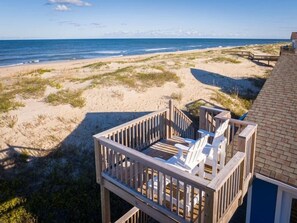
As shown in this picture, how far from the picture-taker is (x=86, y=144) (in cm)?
1176

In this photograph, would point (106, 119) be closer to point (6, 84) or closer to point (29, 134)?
point (29, 134)

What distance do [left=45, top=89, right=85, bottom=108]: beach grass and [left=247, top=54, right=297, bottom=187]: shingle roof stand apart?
10.7 metres

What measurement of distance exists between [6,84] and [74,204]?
15194 millimetres

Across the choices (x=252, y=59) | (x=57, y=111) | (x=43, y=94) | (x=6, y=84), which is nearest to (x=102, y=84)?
(x=43, y=94)

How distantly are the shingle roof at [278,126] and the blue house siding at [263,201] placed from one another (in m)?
0.47

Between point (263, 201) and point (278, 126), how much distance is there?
200cm

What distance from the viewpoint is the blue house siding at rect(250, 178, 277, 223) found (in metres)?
6.27

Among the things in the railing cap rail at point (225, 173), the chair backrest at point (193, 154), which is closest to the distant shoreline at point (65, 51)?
the chair backrest at point (193, 154)

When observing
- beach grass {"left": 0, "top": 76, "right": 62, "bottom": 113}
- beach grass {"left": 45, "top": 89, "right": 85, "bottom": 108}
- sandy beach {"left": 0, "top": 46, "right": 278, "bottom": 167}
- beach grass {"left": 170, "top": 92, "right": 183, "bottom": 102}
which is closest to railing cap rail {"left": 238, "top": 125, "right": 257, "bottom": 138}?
sandy beach {"left": 0, "top": 46, "right": 278, "bottom": 167}

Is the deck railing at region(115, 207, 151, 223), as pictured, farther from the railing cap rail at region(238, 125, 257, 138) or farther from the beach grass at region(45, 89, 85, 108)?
the beach grass at region(45, 89, 85, 108)

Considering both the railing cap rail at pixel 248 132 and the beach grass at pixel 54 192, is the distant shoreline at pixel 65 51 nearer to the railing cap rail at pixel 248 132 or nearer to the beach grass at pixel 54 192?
the beach grass at pixel 54 192

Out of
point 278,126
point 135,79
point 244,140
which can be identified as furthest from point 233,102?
point 244,140

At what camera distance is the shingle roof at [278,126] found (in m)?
5.97

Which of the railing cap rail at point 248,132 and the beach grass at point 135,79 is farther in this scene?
the beach grass at point 135,79
